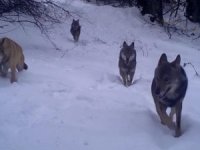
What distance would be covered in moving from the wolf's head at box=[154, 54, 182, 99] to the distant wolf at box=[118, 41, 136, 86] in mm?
3594

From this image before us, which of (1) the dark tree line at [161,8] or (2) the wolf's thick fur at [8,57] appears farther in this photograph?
(1) the dark tree line at [161,8]

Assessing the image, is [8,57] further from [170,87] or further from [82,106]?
[170,87]

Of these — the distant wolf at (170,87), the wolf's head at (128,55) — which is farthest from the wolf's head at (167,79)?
the wolf's head at (128,55)

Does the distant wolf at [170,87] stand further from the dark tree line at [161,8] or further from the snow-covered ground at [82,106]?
the dark tree line at [161,8]

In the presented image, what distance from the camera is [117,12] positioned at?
2091 centimetres

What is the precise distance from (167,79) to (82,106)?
5.98ft

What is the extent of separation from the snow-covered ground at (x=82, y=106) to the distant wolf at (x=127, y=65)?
9.4 inches

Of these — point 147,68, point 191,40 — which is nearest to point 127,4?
point 191,40

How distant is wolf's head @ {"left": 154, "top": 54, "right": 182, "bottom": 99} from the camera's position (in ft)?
20.4

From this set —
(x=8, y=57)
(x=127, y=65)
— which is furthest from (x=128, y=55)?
(x=8, y=57)

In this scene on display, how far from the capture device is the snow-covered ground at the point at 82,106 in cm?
583

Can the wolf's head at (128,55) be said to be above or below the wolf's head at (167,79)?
below

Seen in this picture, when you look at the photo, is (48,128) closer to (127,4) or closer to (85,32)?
(85,32)

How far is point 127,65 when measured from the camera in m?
10.5
